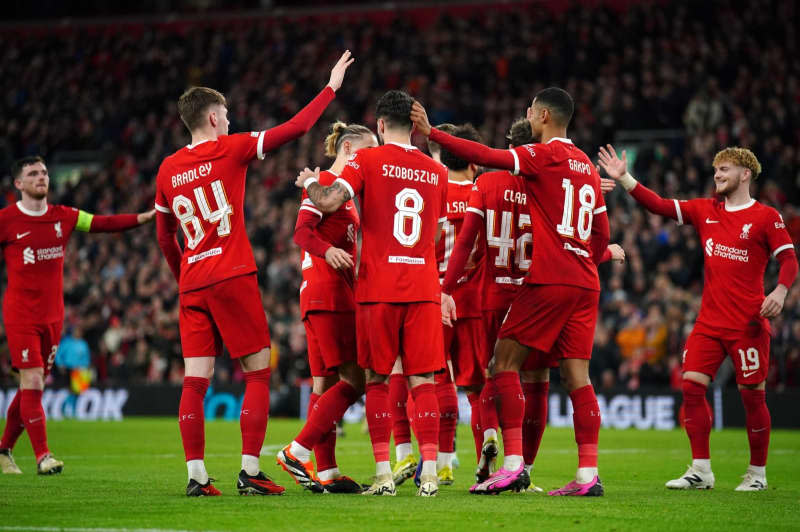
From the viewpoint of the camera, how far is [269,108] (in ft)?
96.5

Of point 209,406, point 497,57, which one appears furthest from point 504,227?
point 497,57

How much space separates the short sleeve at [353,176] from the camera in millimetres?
7195

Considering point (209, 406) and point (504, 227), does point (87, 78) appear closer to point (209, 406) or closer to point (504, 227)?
point (209, 406)

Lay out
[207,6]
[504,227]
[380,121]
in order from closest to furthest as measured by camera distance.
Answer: [380,121]
[504,227]
[207,6]

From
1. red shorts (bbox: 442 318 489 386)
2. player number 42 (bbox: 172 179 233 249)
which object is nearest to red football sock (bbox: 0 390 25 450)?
player number 42 (bbox: 172 179 233 249)

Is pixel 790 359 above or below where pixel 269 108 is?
below

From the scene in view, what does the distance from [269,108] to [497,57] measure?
21.7 ft

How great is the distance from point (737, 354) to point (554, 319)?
2125mm

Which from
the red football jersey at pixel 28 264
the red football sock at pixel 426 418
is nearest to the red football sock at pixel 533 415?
the red football sock at pixel 426 418

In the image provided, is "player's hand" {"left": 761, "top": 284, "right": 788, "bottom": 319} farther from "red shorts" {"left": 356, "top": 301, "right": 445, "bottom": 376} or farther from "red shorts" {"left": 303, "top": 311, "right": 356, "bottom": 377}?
"red shorts" {"left": 303, "top": 311, "right": 356, "bottom": 377}

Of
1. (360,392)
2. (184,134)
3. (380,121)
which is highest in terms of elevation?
(184,134)

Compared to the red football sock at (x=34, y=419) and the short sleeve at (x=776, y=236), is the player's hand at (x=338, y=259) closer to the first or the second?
the short sleeve at (x=776, y=236)

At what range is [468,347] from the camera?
883 cm

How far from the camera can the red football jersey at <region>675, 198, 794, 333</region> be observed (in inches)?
343
